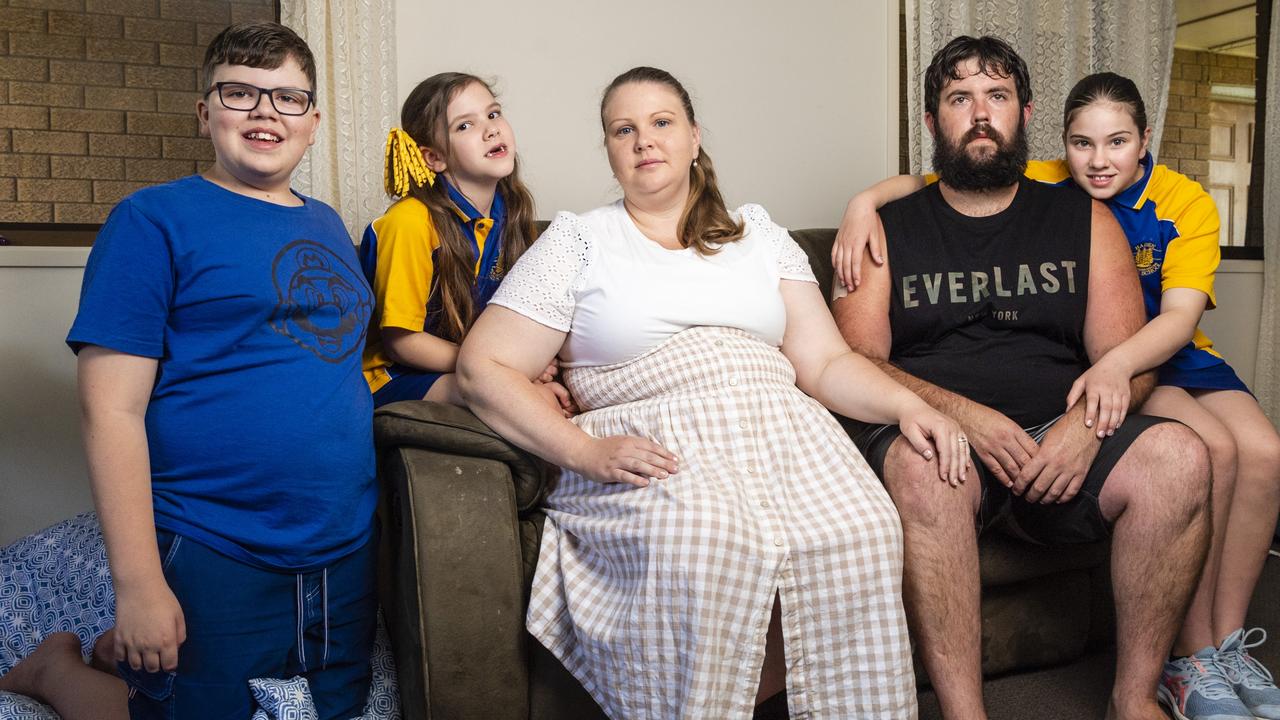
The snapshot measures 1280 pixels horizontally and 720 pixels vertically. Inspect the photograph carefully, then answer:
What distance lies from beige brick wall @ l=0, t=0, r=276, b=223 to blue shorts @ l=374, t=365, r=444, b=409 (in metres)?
2.86

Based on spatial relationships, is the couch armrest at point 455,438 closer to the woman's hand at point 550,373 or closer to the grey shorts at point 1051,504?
the woman's hand at point 550,373

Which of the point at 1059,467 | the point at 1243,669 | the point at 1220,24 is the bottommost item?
the point at 1243,669

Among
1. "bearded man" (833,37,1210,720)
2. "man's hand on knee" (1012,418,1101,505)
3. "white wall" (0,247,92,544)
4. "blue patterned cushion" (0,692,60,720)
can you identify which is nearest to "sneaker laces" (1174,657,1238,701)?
"bearded man" (833,37,1210,720)

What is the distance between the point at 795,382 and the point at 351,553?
89 cm

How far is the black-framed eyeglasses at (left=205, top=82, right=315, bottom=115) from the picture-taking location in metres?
1.48

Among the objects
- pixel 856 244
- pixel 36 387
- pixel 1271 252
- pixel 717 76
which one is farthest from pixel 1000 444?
pixel 1271 252

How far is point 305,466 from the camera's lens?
1477 millimetres

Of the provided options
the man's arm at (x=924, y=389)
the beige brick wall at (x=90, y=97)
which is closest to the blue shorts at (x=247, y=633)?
the man's arm at (x=924, y=389)

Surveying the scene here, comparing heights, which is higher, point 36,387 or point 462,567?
point 36,387

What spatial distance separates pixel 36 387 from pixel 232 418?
1552mm

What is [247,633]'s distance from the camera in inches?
56.4

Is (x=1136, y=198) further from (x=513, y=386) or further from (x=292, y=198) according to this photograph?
(x=292, y=198)

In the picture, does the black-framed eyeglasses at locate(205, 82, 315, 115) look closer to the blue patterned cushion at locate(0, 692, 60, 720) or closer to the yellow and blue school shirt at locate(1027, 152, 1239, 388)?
the blue patterned cushion at locate(0, 692, 60, 720)

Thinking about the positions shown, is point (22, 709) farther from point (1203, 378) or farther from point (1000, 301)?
point (1203, 378)
